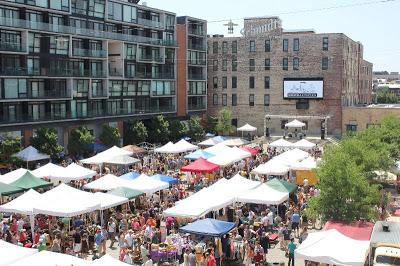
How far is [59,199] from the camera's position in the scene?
23.7 metres

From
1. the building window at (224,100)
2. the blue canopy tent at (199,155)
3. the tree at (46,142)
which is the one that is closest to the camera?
the blue canopy tent at (199,155)

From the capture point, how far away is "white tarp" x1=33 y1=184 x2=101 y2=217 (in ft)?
75.0

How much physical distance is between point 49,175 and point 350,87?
54.2 m

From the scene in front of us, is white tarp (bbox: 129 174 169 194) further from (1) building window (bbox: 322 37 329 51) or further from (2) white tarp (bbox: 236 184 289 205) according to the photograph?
(1) building window (bbox: 322 37 329 51)

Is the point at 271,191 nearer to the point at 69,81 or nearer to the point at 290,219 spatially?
the point at 290,219

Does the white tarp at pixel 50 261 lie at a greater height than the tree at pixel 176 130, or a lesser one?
lesser

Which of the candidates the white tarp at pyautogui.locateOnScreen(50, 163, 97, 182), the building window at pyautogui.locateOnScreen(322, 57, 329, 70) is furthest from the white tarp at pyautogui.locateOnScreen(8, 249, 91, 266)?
the building window at pyautogui.locateOnScreen(322, 57, 329, 70)

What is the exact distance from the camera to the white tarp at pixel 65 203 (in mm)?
22875

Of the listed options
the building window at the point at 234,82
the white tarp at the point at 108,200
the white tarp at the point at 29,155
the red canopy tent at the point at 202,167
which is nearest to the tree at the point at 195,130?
the building window at the point at 234,82

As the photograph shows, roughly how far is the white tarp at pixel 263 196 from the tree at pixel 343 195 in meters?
3.20

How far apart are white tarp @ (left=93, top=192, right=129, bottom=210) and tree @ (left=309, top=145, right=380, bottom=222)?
9113 mm

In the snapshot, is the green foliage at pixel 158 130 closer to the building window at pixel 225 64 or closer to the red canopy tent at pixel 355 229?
the building window at pixel 225 64

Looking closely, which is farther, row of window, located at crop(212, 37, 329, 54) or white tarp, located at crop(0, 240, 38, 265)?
row of window, located at crop(212, 37, 329, 54)

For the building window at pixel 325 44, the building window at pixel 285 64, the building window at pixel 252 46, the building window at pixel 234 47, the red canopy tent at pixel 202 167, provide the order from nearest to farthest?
the red canopy tent at pixel 202 167 < the building window at pixel 325 44 < the building window at pixel 285 64 < the building window at pixel 252 46 < the building window at pixel 234 47
